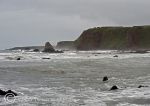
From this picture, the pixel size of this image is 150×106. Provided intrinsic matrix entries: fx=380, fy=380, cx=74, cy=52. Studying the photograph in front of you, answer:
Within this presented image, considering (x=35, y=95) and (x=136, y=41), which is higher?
(x=136, y=41)

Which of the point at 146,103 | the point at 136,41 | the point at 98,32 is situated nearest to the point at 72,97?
the point at 146,103

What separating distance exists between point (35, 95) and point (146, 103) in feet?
17.7

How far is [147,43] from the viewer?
141875 mm

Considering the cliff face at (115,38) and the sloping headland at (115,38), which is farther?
the cliff face at (115,38)

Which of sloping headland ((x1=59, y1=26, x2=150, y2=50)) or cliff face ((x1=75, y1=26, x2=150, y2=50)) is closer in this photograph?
sloping headland ((x1=59, y1=26, x2=150, y2=50))

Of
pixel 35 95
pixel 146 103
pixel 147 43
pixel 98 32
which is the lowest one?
pixel 146 103

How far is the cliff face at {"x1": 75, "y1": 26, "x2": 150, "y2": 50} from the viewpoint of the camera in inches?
5531

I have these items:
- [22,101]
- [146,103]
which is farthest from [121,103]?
[22,101]

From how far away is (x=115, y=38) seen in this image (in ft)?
496

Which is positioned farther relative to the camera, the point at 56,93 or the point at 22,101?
the point at 56,93

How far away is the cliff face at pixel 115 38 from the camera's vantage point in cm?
14050

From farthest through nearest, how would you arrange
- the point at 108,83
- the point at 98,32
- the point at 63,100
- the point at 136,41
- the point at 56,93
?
1. the point at 98,32
2. the point at 136,41
3. the point at 108,83
4. the point at 56,93
5. the point at 63,100

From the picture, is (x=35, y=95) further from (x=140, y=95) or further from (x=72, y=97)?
(x=140, y=95)

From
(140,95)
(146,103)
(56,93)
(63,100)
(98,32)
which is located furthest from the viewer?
(98,32)
